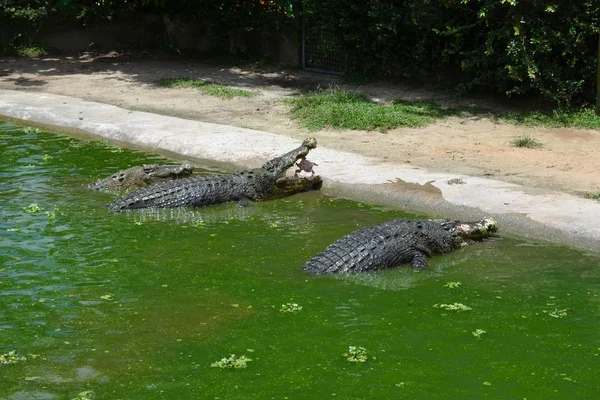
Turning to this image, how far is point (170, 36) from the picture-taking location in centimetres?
2136

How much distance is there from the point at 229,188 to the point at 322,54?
8.17 m

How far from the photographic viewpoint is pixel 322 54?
60.8 ft

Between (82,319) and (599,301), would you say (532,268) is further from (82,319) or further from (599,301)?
(82,319)

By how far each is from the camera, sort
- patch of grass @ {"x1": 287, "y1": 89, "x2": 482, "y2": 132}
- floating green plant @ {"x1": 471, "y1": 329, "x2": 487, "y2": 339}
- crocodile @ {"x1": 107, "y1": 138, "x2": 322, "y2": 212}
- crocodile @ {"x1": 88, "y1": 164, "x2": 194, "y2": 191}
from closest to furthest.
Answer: floating green plant @ {"x1": 471, "y1": 329, "x2": 487, "y2": 339}, crocodile @ {"x1": 107, "y1": 138, "x2": 322, "y2": 212}, crocodile @ {"x1": 88, "y1": 164, "x2": 194, "y2": 191}, patch of grass @ {"x1": 287, "y1": 89, "x2": 482, "y2": 132}

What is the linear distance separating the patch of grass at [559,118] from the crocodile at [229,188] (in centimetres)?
406

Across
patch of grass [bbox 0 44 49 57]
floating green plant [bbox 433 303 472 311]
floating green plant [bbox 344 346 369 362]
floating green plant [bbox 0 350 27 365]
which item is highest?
patch of grass [bbox 0 44 49 57]

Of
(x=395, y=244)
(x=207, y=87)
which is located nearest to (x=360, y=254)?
(x=395, y=244)

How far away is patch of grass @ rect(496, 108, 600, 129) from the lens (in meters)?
13.3

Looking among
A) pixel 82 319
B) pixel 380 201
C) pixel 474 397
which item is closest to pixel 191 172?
pixel 380 201

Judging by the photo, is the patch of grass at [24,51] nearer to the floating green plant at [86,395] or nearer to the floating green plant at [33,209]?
the floating green plant at [33,209]

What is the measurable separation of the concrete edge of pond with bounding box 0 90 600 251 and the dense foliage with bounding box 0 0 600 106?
3.75m

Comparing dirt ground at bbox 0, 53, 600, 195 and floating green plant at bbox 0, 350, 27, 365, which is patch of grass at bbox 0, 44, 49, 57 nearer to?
dirt ground at bbox 0, 53, 600, 195

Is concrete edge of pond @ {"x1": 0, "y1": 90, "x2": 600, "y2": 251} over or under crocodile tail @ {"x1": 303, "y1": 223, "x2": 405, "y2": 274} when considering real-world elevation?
over

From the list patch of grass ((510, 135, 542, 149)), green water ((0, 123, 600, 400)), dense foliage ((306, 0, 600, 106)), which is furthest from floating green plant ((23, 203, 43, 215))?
dense foliage ((306, 0, 600, 106))
